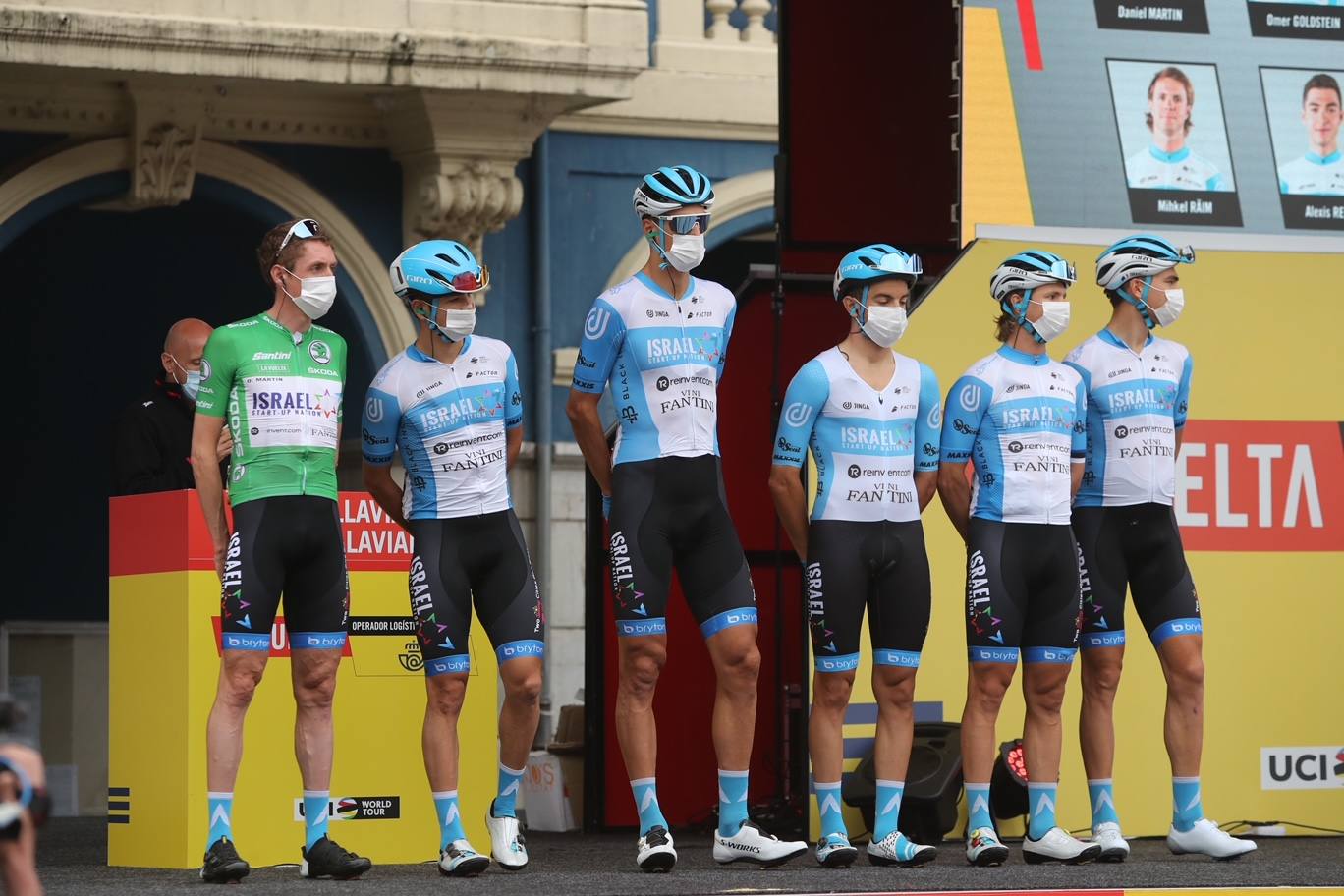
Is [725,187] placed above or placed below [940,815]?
above

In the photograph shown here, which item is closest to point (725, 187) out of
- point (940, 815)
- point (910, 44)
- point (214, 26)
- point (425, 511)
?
point (214, 26)

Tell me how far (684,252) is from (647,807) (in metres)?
1.88

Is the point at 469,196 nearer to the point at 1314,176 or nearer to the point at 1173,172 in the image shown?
the point at 1173,172

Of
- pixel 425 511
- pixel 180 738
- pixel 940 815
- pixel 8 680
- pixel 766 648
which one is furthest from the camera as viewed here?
pixel 8 680

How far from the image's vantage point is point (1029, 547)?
915 centimetres

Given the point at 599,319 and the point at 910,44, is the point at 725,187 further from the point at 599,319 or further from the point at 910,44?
the point at 599,319

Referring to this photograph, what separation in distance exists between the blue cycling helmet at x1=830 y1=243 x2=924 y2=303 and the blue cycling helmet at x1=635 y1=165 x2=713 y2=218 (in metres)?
0.58

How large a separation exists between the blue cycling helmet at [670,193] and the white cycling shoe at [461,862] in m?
2.23

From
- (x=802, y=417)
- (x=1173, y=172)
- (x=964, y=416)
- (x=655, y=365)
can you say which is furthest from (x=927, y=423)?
(x=1173, y=172)

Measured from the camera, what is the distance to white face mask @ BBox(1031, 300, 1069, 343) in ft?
30.6

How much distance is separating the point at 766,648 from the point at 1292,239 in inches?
120

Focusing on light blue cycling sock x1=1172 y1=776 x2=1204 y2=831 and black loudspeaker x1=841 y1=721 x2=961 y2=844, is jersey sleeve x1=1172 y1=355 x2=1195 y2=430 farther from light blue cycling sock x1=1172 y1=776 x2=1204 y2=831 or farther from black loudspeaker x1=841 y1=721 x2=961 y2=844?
black loudspeaker x1=841 y1=721 x2=961 y2=844

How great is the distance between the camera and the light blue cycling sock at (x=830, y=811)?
29.1ft

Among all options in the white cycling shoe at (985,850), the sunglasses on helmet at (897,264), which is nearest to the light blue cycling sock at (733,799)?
the white cycling shoe at (985,850)
